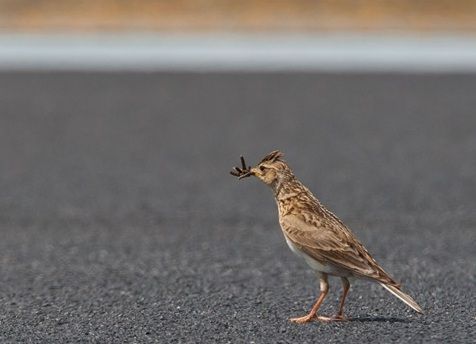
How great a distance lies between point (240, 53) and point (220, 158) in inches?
374

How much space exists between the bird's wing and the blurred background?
391 millimetres

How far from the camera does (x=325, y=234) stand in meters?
6.79

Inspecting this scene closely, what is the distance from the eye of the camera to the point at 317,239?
6.74 meters

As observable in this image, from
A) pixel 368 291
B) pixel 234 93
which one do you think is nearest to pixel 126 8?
pixel 234 93

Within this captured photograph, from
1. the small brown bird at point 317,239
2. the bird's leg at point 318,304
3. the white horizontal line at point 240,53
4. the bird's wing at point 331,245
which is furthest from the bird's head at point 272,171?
the white horizontal line at point 240,53

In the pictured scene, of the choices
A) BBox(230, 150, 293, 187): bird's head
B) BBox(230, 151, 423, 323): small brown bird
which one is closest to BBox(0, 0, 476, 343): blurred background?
BBox(230, 151, 423, 323): small brown bird

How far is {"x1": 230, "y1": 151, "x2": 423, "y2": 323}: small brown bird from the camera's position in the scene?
6.69 metres

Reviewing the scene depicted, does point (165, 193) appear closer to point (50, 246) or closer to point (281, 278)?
point (50, 246)

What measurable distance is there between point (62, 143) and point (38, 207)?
15.3 ft

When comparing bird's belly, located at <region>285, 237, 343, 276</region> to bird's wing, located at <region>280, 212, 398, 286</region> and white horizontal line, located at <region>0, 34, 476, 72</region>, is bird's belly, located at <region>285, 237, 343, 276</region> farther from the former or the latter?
white horizontal line, located at <region>0, 34, 476, 72</region>

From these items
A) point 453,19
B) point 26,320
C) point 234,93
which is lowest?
point 26,320

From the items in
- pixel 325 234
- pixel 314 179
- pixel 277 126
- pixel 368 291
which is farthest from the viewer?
pixel 277 126

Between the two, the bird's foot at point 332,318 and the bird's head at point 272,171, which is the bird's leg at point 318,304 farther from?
the bird's head at point 272,171

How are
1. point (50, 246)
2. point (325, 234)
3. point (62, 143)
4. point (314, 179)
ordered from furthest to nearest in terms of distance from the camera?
point (62, 143)
point (314, 179)
point (50, 246)
point (325, 234)
